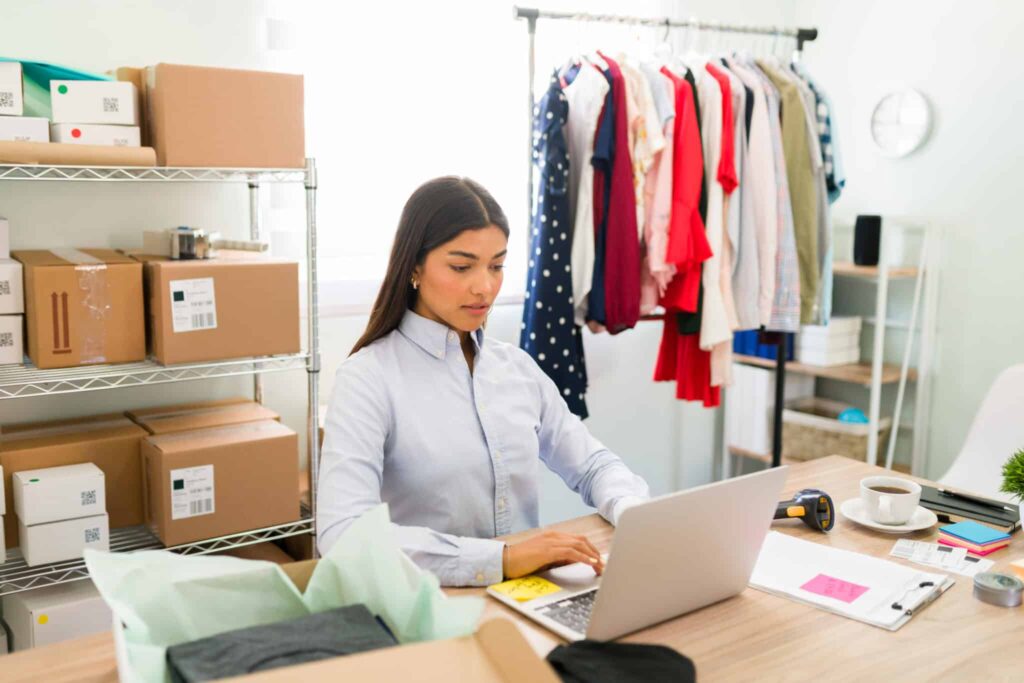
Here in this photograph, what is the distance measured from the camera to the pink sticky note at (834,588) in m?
1.38

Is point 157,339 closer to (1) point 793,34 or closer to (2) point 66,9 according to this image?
(2) point 66,9

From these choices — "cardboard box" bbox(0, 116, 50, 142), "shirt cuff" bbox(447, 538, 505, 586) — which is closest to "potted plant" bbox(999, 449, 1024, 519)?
"shirt cuff" bbox(447, 538, 505, 586)

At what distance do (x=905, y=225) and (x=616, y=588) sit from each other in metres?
2.93

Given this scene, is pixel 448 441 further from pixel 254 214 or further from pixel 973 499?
pixel 254 214

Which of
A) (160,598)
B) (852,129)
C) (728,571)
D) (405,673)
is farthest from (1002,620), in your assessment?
(852,129)

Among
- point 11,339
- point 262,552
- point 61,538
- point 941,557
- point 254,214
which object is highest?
point 254,214

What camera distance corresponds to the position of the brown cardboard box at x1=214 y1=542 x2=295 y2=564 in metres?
2.54

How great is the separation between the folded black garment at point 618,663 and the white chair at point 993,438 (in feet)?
5.47

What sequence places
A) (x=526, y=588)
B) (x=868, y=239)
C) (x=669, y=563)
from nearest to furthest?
(x=669, y=563) → (x=526, y=588) → (x=868, y=239)

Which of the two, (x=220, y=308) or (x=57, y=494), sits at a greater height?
(x=220, y=308)

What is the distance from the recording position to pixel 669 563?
47.7 inches

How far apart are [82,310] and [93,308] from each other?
24 millimetres

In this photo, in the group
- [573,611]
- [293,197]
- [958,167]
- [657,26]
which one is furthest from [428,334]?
[958,167]

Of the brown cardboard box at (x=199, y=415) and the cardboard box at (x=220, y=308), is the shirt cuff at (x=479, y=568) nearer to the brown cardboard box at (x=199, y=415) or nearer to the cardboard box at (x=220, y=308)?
the cardboard box at (x=220, y=308)
